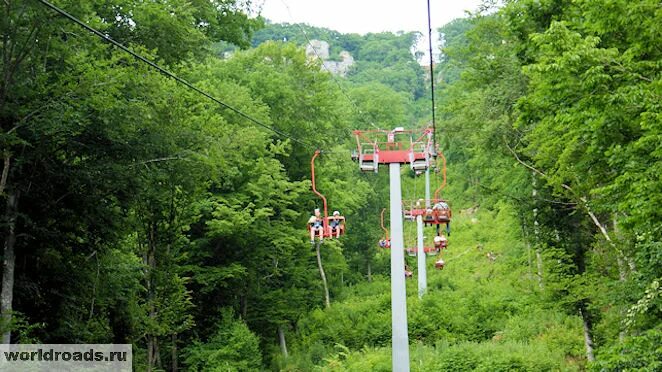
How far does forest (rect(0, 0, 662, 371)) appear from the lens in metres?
9.45

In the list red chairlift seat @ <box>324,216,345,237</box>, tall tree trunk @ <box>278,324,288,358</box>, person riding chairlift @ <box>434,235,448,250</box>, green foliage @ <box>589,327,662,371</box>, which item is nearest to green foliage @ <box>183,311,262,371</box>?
tall tree trunk @ <box>278,324,288,358</box>

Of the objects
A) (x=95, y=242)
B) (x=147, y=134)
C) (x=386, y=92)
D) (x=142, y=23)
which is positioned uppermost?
(x=386, y=92)

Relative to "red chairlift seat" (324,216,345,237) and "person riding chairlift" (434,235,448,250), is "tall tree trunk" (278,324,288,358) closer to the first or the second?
"person riding chairlift" (434,235,448,250)

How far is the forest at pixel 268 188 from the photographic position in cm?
945

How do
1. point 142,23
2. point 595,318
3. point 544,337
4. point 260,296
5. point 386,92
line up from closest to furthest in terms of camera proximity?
1. point 142,23
2. point 595,318
3. point 544,337
4. point 260,296
5. point 386,92

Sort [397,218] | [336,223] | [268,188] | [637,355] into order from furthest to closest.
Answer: [268,188], [336,223], [397,218], [637,355]

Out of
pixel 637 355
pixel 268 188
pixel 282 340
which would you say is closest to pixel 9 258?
pixel 637 355

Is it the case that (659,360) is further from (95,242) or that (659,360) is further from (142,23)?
(142,23)

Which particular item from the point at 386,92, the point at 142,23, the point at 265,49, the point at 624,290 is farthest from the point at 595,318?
the point at 386,92

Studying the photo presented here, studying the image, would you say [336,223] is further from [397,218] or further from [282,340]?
[282,340]

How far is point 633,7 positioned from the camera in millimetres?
8352

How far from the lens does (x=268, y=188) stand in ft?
76.6

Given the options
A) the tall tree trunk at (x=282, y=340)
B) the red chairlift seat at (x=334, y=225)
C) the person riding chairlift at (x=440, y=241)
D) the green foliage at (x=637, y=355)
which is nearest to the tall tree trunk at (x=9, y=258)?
the red chairlift seat at (x=334, y=225)

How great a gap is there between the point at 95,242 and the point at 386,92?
44293 mm
